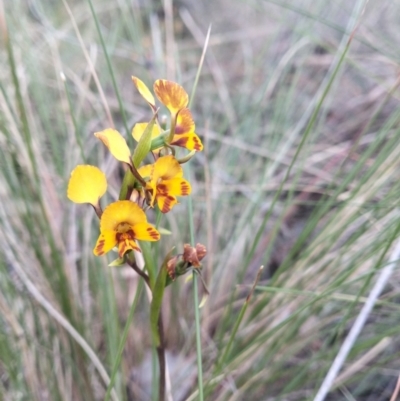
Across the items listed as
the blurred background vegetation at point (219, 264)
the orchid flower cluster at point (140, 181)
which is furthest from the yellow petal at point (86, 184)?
the blurred background vegetation at point (219, 264)

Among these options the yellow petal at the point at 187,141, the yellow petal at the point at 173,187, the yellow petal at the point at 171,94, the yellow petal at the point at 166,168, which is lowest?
the yellow petal at the point at 173,187

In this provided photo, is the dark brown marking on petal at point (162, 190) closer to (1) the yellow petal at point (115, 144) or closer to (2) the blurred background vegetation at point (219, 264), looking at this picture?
(1) the yellow petal at point (115, 144)

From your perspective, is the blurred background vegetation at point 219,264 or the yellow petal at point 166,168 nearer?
the yellow petal at point 166,168

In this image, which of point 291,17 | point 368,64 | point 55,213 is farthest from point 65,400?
point 291,17

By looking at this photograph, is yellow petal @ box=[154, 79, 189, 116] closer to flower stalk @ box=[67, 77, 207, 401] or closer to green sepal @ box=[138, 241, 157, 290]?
flower stalk @ box=[67, 77, 207, 401]

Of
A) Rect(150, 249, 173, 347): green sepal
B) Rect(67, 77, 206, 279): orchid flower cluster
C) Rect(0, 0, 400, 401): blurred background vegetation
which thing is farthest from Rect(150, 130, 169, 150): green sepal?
Rect(0, 0, 400, 401): blurred background vegetation

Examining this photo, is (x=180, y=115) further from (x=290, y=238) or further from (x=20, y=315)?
(x=290, y=238)

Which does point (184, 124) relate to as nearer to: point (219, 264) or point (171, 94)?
point (171, 94)
